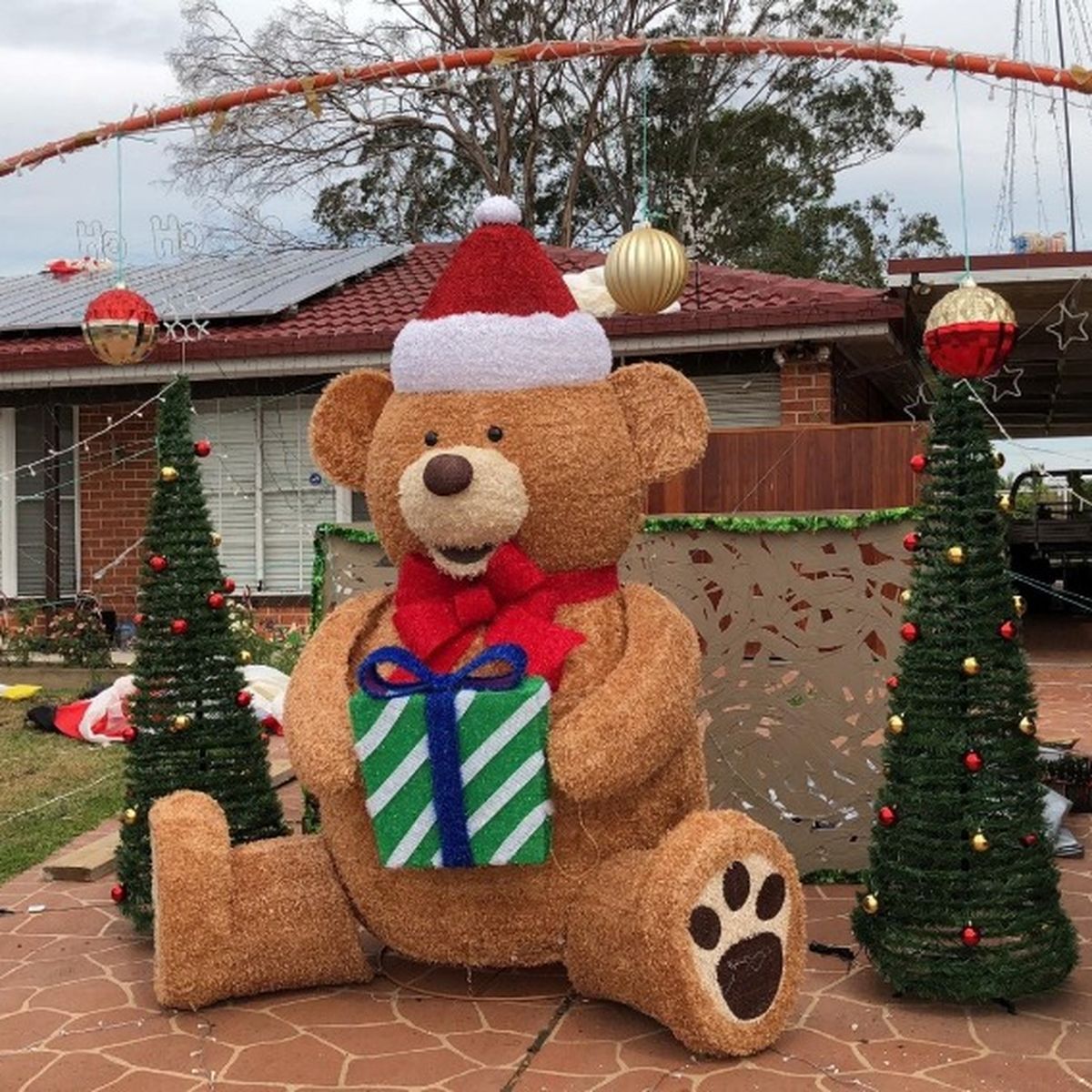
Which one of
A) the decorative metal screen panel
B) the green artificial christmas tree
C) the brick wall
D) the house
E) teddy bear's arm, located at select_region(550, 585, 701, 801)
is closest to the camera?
teddy bear's arm, located at select_region(550, 585, 701, 801)

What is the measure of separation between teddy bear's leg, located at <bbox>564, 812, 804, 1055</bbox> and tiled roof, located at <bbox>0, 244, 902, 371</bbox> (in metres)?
7.47

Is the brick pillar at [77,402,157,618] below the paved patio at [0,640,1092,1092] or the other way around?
the other way around

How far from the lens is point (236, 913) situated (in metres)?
4.14

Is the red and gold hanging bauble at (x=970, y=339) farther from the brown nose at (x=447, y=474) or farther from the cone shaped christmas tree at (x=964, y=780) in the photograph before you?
the brown nose at (x=447, y=474)

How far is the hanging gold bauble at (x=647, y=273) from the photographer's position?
704 centimetres

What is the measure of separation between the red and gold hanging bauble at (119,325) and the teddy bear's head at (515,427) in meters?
2.79

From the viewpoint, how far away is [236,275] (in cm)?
1502

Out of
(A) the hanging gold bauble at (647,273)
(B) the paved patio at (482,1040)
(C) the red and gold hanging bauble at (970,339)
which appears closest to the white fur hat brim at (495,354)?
(C) the red and gold hanging bauble at (970,339)

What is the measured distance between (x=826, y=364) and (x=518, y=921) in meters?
7.92

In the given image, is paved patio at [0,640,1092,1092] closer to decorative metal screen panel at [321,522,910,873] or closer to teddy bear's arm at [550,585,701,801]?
teddy bear's arm at [550,585,701,801]

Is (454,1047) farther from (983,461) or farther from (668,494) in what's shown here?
(668,494)

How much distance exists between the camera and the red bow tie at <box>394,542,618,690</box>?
403 centimetres

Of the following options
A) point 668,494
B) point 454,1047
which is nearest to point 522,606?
point 454,1047

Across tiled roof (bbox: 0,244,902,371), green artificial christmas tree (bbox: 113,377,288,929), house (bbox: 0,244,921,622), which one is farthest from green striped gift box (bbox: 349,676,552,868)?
tiled roof (bbox: 0,244,902,371)
